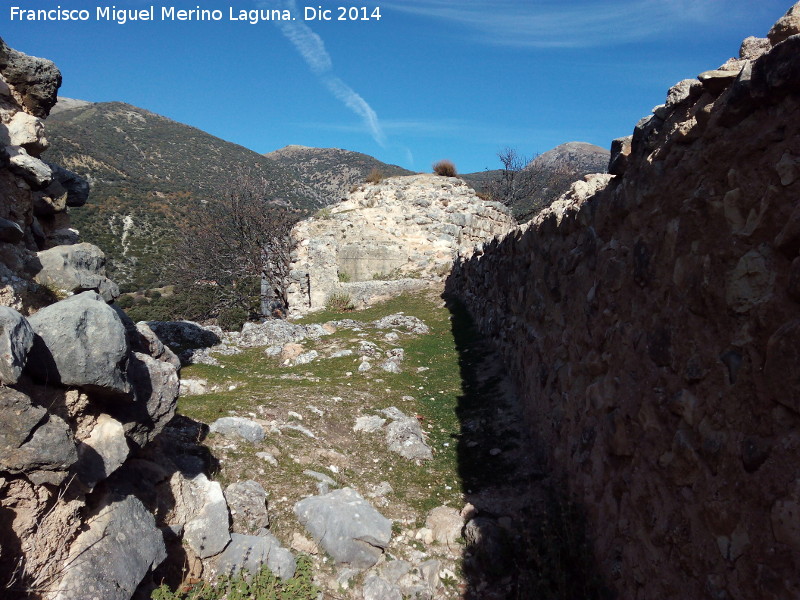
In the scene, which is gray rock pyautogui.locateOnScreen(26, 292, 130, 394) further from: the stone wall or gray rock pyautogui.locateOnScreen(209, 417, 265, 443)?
the stone wall

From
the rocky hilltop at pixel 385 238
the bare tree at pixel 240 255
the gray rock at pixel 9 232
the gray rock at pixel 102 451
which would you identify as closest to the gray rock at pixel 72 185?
the gray rock at pixel 9 232

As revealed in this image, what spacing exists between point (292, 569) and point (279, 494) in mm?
912

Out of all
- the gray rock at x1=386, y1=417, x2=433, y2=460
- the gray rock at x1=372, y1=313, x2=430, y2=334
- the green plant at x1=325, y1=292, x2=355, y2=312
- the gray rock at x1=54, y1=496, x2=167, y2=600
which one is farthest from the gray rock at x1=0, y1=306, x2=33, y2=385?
the green plant at x1=325, y1=292, x2=355, y2=312

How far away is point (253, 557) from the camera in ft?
11.2

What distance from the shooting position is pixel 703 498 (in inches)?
87.5

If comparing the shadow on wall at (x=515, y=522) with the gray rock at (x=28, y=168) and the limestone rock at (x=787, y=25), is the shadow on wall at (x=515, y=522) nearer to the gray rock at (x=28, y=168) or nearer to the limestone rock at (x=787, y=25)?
the limestone rock at (x=787, y=25)

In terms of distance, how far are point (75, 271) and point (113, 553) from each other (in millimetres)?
2134

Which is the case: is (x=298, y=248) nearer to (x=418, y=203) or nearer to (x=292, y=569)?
(x=418, y=203)

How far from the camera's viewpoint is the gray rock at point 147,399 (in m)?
3.11

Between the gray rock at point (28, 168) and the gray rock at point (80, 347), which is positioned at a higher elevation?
the gray rock at point (28, 168)

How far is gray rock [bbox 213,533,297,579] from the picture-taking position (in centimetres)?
334

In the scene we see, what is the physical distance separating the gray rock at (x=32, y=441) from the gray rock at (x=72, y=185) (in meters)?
3.53

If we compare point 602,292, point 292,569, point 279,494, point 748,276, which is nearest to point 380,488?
point 279,494

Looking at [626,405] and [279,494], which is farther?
[279,494]
